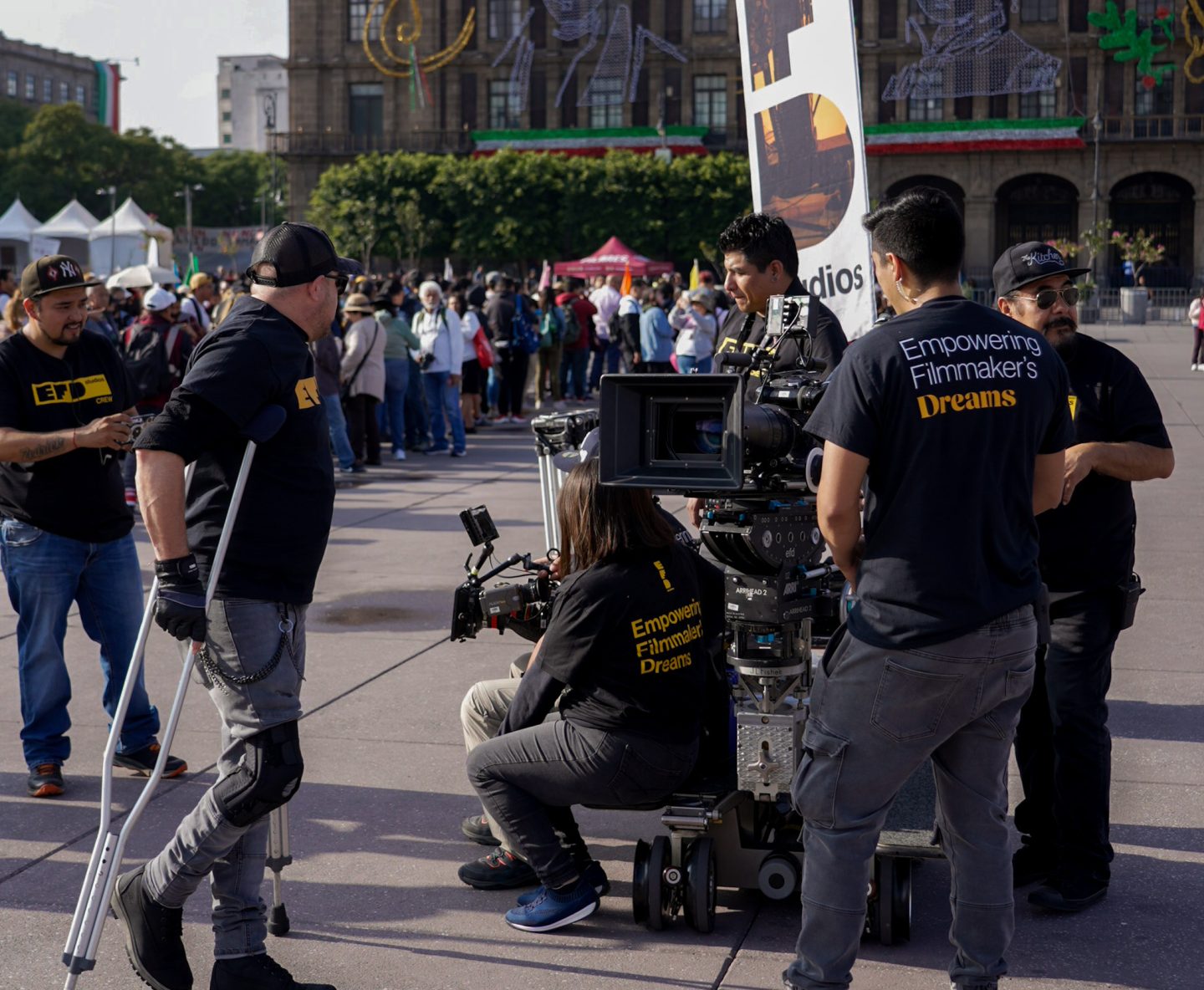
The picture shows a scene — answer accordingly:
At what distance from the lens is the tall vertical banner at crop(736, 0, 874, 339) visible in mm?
6547

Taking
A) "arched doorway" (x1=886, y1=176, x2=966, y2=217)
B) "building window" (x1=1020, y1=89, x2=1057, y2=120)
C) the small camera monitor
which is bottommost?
the small camera monitor

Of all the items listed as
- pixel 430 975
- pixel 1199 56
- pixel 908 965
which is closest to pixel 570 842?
pixel 430 975

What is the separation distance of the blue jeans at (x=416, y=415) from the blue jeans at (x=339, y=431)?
1857 mm

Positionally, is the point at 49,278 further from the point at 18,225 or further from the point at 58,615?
the point at 18,225

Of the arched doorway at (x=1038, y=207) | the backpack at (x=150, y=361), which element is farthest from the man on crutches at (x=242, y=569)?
the arched doorway at (x=1038, y=207)

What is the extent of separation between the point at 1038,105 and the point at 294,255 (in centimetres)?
6867

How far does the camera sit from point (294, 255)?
3.84m

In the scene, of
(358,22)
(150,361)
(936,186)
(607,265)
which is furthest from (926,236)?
(358,22)

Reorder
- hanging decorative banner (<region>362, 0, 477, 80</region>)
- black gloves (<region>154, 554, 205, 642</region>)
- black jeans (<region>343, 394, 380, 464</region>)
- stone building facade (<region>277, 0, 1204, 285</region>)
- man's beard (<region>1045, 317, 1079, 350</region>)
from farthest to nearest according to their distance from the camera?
hanging decorative banner (<region>362, 0, 477, 80</region>), stone building facade (<region>277, 0, 1204, 285</region>), black jeans (<region>343, 394, 380, 464</region>), man's beard (<region>1045, 317, 1079, 350</region>), black gloves (<region>154, 554, 205, 642</region>)

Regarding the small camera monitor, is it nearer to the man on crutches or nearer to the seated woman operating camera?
the seated woman operating camera

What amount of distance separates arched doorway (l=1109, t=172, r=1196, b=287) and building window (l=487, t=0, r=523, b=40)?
2851cm

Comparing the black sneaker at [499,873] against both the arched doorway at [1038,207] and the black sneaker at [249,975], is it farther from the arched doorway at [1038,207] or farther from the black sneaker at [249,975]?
the arched doorway at [1038,207]

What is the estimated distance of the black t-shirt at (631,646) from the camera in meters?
4.11

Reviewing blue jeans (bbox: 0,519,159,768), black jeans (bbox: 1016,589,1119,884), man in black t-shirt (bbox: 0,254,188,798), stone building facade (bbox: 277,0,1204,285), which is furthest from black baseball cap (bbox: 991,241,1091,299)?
stone building facade (bbox: 277,0,1204,285)
